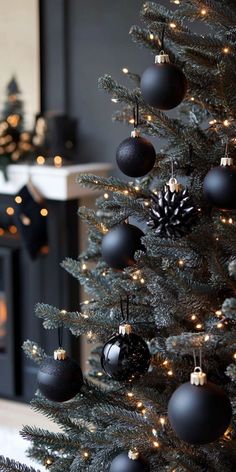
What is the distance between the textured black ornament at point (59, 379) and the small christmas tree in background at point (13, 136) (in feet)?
6.73

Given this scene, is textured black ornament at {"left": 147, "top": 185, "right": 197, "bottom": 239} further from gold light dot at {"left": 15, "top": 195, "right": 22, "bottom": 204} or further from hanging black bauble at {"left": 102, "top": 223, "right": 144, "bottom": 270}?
gold light dot at {"left": 15, "top": 195, "right": 22, "bottom": 204}

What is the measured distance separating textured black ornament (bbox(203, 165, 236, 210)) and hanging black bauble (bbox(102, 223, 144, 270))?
0.21 meters

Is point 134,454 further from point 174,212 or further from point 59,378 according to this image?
point 174,212

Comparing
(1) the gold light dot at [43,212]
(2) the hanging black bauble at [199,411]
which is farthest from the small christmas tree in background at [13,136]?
(2) the hanging black bauble at [199,411]

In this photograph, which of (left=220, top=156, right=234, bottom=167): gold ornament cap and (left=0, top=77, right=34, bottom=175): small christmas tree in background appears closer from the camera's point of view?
(left=220, top=156, right=234, bottom=167): gold ornament cap

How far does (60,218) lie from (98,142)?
41 centimetres

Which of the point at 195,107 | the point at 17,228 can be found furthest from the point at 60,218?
the point at 195,107

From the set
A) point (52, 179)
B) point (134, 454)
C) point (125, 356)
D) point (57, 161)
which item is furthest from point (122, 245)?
point (57, 161)

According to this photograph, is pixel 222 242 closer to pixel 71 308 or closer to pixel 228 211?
pixel 228 211

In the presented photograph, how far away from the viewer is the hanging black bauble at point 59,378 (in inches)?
53.5

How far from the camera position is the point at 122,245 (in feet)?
4.65

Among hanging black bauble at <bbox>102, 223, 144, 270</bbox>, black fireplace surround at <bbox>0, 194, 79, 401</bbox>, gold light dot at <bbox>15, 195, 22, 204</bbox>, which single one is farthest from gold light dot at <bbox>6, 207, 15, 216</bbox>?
hanging black bauble at <bbox>102, 223, 144, 270</bbox>

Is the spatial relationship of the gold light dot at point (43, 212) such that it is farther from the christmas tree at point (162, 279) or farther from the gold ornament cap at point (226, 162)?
the gold ornament cap at point (226, 162)

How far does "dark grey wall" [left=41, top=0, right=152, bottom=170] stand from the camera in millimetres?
3270
